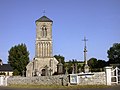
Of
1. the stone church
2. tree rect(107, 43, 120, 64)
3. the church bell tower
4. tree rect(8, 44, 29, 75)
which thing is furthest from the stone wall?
tree rect(107, 43, 120, 64)

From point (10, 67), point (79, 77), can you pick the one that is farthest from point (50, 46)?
point (79, 77)

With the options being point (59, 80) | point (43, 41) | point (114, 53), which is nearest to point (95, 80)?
point (59, 80)

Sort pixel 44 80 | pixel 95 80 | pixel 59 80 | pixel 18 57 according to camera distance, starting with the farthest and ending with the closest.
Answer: pixel 18 57 → pixel 44 80 → pixel 59 80 → pixel 95 80

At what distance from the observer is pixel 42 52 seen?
216ft

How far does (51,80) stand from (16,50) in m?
54.8

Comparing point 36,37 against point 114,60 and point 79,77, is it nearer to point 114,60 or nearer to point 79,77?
point 114,60

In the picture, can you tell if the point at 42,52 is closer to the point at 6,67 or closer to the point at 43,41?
the point at 43,41

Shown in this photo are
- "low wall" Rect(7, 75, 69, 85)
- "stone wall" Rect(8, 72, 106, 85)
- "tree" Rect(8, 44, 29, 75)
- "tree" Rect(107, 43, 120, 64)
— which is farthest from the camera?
"tree" Rect(107, 43, 120, 64)

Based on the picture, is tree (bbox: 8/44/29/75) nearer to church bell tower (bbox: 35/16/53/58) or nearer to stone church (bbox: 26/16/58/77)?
stone church (bbox: 26/16/58/77)

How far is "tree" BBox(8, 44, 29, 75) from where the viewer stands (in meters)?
77.5

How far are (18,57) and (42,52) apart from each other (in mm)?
18125

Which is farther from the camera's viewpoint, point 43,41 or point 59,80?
point 43,41

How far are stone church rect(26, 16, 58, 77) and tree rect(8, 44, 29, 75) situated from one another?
11.6 meters

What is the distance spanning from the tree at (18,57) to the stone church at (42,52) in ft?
38.0
